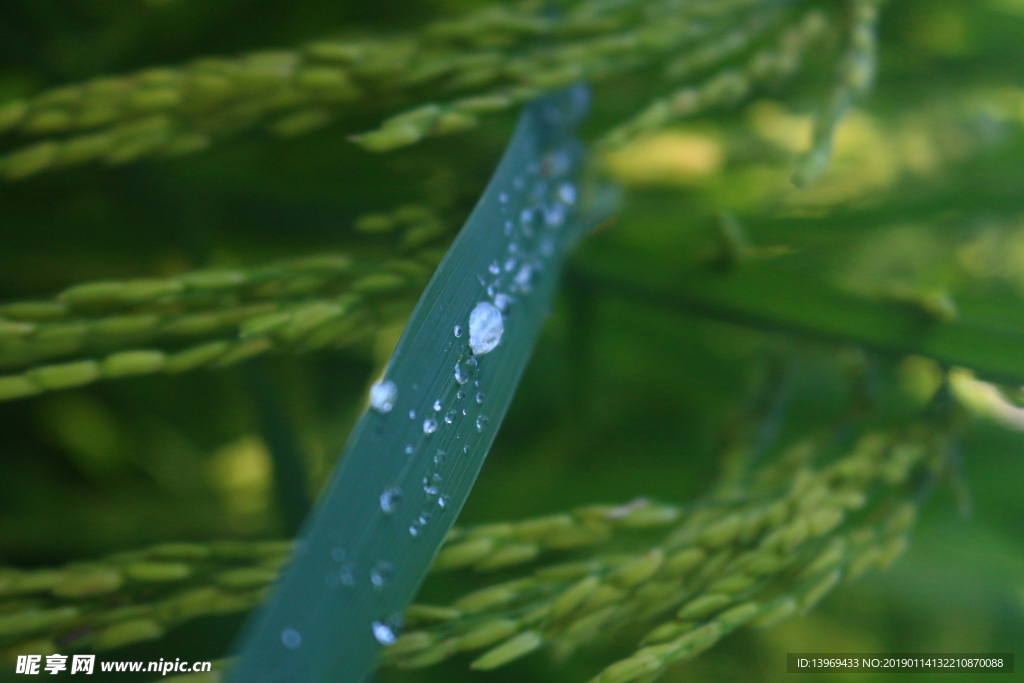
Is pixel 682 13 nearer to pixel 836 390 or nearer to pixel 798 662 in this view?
pixel 836 390

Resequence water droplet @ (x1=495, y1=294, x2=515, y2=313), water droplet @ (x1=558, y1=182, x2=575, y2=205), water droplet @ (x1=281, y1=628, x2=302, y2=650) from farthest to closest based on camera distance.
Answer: water droplet @ (x1=558, y1=182, x2=575, y2=205)
water droplet @ (x1=495, y1=294, x2=515, y2=313)
water droplet @ (x1=281, y1=628, x2=302, y2=650)

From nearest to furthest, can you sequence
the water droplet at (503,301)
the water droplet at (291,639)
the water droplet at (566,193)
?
the water droplet at (291,639) → the water droplet at (503,301) → the water droplet at (566,193)

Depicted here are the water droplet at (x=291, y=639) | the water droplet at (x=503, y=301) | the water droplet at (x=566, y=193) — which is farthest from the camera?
the water droplet at (x=566, y=193)

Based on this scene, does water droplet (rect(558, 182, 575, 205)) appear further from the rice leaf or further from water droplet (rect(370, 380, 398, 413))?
water droplet (rect(370, 380, 398, 413))

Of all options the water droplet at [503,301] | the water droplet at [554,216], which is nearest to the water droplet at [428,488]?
the water droplet at [503,301]

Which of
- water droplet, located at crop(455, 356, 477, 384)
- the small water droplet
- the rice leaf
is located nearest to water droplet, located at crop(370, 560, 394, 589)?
the rice leaf

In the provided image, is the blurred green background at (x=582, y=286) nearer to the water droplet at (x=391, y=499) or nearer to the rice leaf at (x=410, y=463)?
the rice leaf at (x=410, y=463)
